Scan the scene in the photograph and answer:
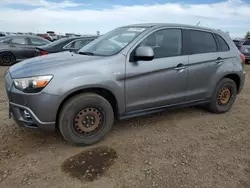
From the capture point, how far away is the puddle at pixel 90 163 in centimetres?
270

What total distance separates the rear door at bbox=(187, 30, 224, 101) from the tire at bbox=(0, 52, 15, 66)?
30.4ft

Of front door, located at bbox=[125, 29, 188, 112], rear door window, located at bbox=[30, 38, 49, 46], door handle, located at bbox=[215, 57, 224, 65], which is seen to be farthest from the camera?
rear door window, located at bbox=[30, 38, 49, 46]

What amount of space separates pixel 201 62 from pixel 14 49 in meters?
9.36

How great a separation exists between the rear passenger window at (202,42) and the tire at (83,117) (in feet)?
6.30

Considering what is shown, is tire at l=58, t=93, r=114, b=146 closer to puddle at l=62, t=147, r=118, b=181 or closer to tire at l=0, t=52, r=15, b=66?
puddle at l=62, t=147, r=118, b=181

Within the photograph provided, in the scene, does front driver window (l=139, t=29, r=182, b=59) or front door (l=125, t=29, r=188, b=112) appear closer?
front door (l=125, t=29, r=188, b=112)

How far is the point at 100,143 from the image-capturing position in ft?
11.3

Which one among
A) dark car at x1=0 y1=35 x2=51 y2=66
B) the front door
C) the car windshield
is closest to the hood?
the car windshield

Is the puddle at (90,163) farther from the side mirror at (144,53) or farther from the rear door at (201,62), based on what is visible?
the rear door at (201,62)

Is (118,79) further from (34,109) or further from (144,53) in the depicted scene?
(34,109)

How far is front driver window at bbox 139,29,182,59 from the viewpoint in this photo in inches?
145

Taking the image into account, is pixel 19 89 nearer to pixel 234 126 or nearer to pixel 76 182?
pixel 76 182

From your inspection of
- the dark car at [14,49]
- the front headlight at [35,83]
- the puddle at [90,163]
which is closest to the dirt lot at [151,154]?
the puddle at [90,163]

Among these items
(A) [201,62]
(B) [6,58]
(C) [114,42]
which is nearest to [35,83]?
(C) [114,42]
